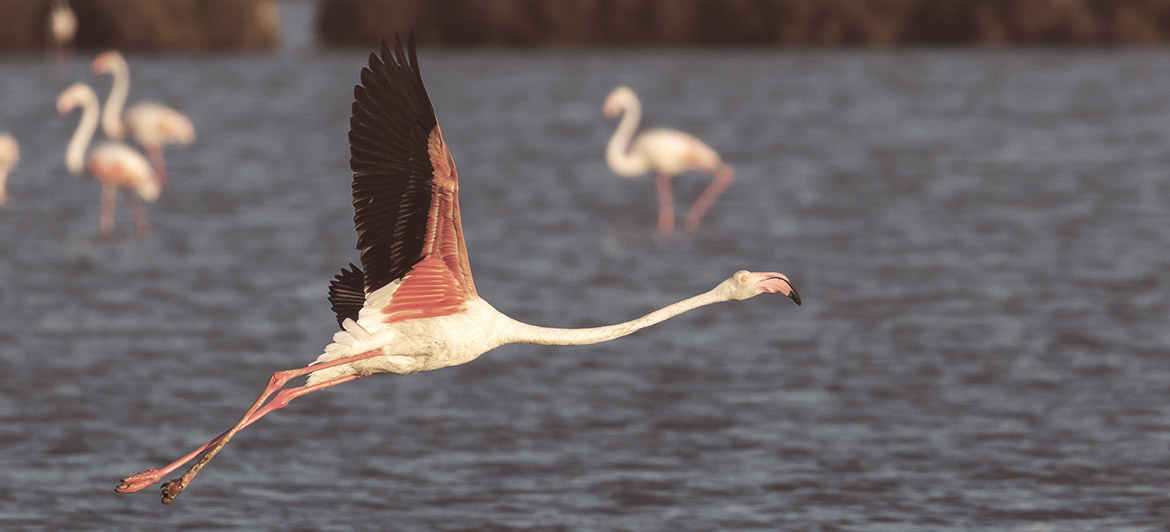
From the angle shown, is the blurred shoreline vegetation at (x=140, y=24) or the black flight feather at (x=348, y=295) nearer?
the black flight feather at (x=348, y=295)

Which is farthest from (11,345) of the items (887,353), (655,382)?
(887,353)

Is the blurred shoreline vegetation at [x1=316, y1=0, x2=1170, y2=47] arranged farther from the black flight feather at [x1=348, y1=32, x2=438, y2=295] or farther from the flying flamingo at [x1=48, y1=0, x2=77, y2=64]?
the black flight feather at [x1=348, y1=32, x2=438, y2=295]

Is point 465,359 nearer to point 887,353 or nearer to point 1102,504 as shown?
point 1102,504

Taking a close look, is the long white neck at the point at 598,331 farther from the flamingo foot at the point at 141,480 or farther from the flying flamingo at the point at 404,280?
the flamingo foot at the point at 141,480

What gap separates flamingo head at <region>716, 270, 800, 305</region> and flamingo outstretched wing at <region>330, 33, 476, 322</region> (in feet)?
3.65

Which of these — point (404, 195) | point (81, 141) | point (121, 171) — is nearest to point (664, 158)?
point (121, 171)

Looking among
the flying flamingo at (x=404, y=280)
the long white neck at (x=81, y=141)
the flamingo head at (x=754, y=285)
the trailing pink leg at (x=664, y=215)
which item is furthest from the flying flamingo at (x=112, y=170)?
the flamingo head at (x=754, y=285)

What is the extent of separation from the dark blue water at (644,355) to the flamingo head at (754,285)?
239cm

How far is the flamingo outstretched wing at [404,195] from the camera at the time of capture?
7.30 m

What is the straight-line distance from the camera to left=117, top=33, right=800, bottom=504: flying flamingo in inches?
290

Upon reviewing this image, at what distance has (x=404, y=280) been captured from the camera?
798 centimetres

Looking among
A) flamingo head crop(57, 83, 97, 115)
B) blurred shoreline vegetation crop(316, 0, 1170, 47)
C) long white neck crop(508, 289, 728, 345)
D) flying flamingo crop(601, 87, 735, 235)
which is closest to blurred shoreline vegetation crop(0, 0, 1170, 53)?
blurred shoreline vegetation crop(316, 0, 1170, 47)

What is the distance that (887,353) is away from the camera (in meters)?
14.0

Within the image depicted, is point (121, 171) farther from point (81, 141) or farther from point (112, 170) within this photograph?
point (81, 141)
